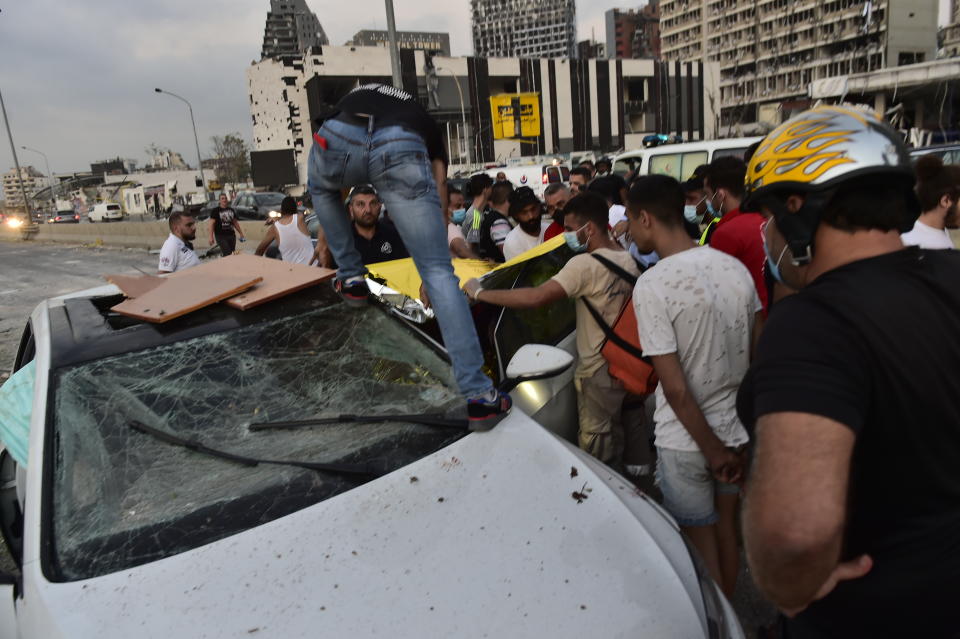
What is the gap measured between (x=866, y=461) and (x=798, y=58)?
107 m

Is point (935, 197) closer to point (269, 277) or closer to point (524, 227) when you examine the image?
point (524, 227)

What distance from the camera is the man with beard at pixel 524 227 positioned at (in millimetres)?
5035

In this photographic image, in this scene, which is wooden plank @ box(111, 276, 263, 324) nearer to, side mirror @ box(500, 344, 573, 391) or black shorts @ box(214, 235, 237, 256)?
side mirror @ box(500, 344, 573, 391)

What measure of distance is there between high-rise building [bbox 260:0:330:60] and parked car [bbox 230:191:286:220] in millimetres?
140653

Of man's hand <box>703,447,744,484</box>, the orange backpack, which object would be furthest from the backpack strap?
man's hand <box>703,447,744,484</box>

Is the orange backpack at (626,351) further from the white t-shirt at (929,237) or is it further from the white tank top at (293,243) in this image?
the white tank top at (293,243)

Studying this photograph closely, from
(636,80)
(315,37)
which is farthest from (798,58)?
(315,37)

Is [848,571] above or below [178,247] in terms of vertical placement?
below

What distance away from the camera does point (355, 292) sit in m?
2.68

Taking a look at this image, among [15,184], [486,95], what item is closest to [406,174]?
[486,95]

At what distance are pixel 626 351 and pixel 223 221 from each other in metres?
12.0

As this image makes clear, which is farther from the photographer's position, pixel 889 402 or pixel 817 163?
pixel 817 163

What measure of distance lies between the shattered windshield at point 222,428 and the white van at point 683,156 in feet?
29.5

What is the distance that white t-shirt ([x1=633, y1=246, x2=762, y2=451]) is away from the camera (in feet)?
6.74
